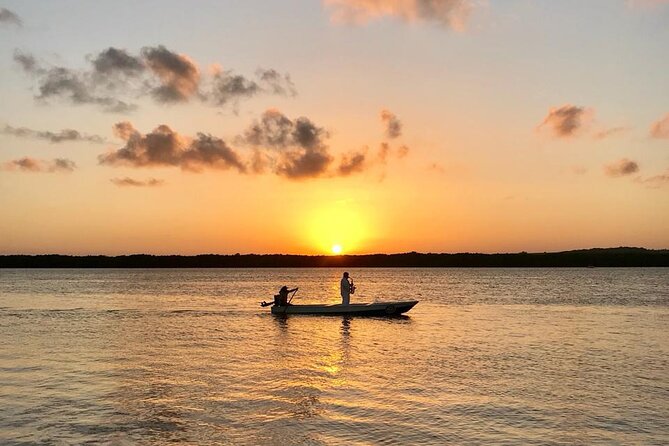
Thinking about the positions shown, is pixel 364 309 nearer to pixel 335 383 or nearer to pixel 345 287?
pixel 345 287

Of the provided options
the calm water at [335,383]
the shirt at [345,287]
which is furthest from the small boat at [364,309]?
the calm water at [335,383]

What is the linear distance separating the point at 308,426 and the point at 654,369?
16.1 meters

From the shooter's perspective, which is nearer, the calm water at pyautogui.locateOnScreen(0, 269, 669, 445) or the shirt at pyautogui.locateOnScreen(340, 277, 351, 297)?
the calm water at pyautogui.locateOnScreen(0, 269, 669, 445)

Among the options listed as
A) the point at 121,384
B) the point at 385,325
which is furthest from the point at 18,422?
the point at 385,325

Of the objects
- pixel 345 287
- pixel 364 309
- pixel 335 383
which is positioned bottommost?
pixel 335 383

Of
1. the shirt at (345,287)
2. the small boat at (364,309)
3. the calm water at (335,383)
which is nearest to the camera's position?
the calm water at (335,383)

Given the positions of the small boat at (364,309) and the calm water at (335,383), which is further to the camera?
the small boat at (364,309)

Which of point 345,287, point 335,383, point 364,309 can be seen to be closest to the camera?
point 335,383

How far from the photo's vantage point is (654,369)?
24000 millimetres

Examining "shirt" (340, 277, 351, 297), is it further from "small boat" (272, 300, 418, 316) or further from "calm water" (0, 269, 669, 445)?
"calm water" (0, 269, 669, 445)

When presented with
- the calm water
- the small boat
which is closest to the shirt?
the small boat

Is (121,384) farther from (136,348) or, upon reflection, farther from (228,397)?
(136,348)

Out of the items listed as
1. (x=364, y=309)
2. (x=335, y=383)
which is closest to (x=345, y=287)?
(x=364, y=309)

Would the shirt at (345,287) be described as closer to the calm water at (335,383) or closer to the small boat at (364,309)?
the small boat at (364,309)
